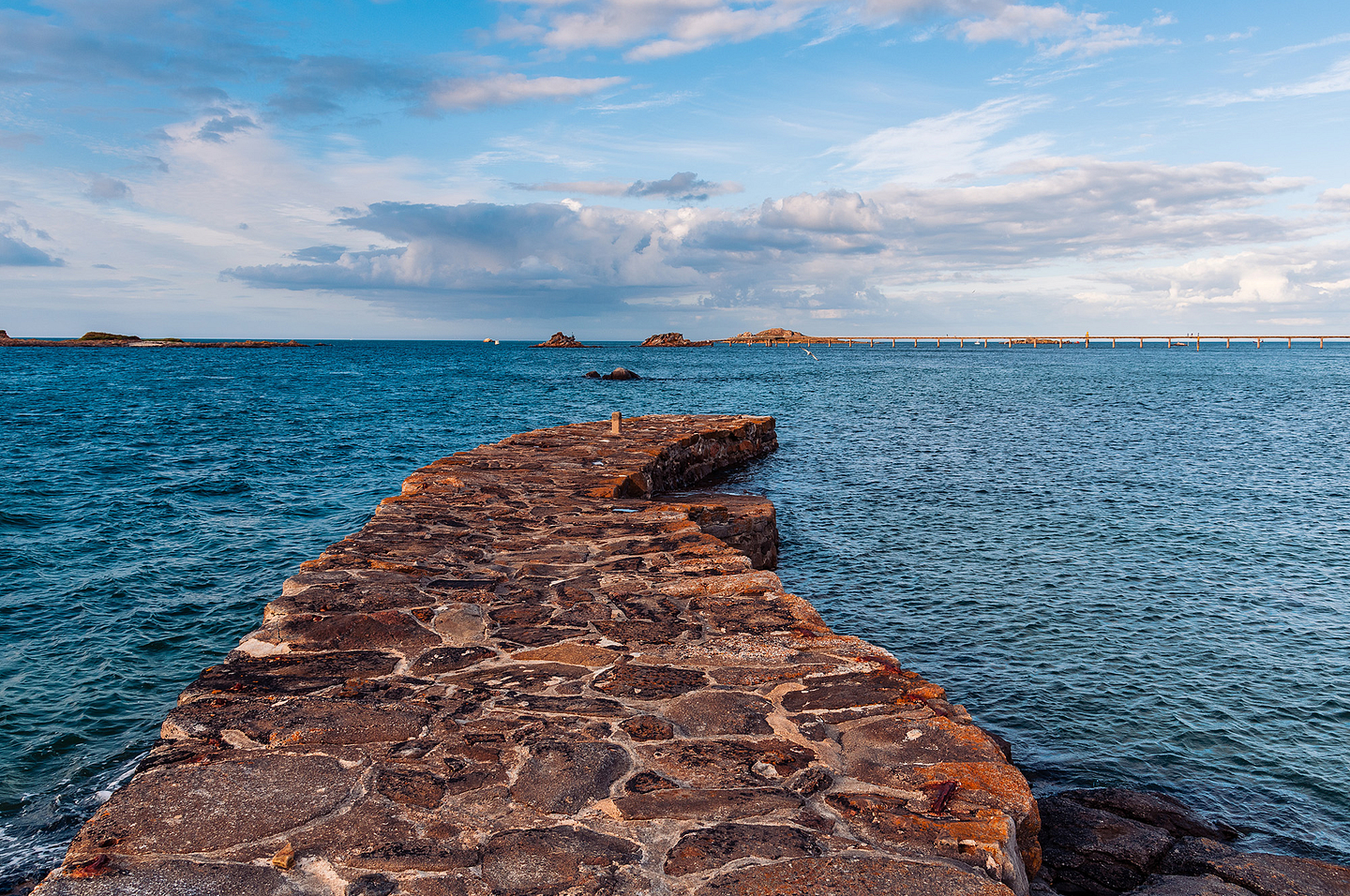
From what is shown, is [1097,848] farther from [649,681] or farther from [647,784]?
[647,784]

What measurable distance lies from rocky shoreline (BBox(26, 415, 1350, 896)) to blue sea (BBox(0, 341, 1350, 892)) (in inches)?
84.2

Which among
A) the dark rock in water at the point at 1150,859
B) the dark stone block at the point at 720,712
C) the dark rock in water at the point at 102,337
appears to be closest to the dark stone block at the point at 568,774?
the dark stone block at the point at 720,712

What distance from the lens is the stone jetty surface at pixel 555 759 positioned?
9.53 ft

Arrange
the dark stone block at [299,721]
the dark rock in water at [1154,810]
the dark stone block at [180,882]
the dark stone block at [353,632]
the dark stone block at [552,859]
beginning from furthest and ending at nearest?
1. the dark rock in water at [1154,810]
2. the dark stone block at [353,632]
3. the dark stone block at [299,721]
4. the dark stone block at [552,859]
5. the dark stone block at [180,882]

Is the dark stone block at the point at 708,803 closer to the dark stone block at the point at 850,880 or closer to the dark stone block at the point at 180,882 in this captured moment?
the dark stone block at the point at 850,880

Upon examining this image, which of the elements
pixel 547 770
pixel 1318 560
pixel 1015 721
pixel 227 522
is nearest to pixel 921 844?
pixel 547 770

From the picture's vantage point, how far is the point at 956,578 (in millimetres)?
11773

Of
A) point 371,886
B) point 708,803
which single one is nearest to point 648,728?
point 708,803

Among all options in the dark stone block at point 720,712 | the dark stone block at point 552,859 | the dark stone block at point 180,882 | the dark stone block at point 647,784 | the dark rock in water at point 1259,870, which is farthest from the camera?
the dark rock in water at point 1259,870

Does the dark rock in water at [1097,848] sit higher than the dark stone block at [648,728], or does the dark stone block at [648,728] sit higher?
the dark stone block at [648,728]

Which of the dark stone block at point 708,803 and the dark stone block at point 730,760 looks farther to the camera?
the dark stone block at point 730,760

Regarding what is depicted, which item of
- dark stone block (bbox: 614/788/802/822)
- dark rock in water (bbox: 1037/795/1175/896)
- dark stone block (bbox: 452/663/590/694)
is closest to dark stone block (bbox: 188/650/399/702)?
dark stone block (bbox: 452/663/590/694)

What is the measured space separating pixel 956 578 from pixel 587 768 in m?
9.41

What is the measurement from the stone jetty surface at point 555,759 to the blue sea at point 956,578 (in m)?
2.95
